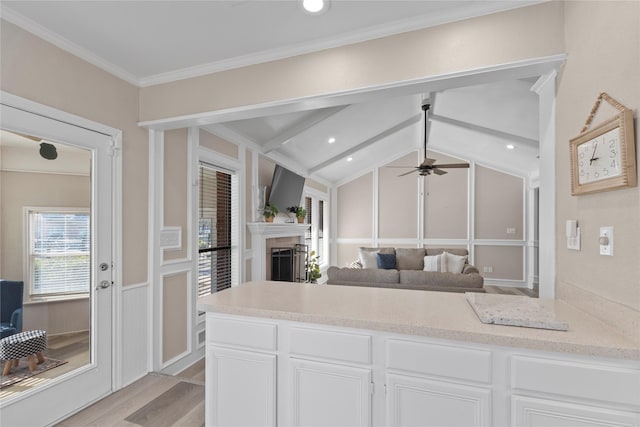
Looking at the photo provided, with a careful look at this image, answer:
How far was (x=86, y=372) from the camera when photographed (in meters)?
2.22

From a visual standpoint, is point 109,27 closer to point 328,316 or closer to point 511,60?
point 328,316

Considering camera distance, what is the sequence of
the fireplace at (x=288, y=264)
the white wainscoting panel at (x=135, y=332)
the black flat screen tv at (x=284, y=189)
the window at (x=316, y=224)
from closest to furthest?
1. the white wainscoting panel at (x=135, y=332)
2. the black flat screen tv at (x=284, y=189)
3. the fireplace at (x=288, y=264)
4. the window at (x=316, y=224)

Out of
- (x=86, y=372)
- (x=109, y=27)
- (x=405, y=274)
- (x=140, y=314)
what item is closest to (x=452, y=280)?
(x=405, y=274)

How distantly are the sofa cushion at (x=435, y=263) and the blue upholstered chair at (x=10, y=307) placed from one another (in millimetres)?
5569

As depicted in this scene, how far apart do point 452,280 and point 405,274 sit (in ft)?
1.57

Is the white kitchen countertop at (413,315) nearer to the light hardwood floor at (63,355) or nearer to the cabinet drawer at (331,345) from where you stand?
the cabinet drawer at (331,345)

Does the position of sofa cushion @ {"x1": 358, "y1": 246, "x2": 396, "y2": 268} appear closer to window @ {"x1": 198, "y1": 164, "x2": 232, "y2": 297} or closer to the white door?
window @ {"x1": 198, "y1": 164, "x2": 232, "y2": 297}

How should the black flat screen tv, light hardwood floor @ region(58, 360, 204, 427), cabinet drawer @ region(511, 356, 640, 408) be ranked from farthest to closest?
the black flat screen tv
light hardwood floor @ region(58, 360, 204, 427)
cabinet drawer @ region(511, 356, 640, 408)

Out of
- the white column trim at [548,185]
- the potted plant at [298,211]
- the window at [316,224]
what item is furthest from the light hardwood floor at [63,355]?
the window at [316,224]

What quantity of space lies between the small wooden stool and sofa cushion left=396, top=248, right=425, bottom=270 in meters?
5.59

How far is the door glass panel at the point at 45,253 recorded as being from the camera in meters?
1.83

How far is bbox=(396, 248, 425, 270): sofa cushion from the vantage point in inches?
252

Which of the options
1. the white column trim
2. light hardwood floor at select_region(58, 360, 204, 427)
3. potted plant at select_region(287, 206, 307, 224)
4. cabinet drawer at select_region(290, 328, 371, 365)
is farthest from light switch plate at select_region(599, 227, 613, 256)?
potted plant at select_region(287, 206, 307, 224)

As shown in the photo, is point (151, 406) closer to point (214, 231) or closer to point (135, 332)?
point (135, 332)
